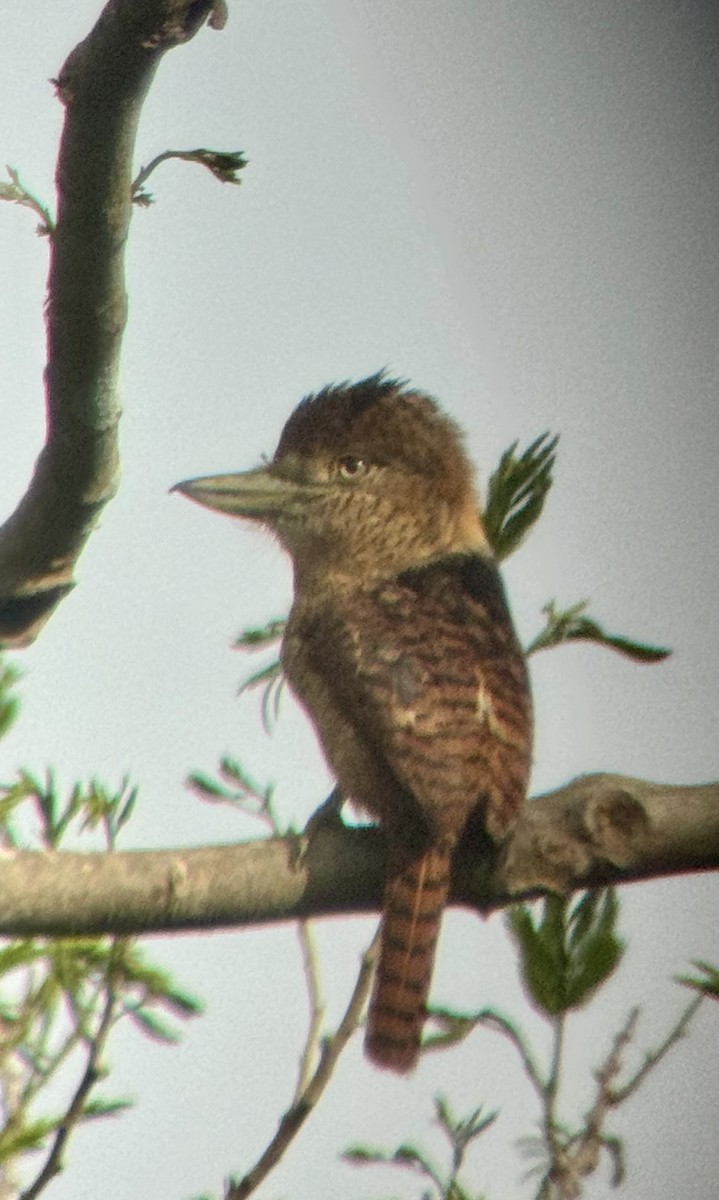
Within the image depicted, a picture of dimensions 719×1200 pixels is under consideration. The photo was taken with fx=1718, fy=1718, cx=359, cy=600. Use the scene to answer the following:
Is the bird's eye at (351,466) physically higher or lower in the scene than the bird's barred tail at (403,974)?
higher

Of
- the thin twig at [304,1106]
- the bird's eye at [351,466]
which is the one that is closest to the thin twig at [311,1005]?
the thin twig at [304,1106]

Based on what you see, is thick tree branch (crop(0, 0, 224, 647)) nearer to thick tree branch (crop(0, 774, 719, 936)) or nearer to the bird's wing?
the bird's wing

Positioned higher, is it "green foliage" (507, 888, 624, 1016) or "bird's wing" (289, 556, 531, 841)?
"bird's wing" (289, 556, 531, 841)

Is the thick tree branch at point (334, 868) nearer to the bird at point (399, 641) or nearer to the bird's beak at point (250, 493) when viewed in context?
the bird at point (399, 641)

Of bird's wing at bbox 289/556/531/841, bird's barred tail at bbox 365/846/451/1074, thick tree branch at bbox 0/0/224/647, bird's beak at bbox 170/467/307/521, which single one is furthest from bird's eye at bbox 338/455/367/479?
bird's barred tail at bbox 365/846/451/1074

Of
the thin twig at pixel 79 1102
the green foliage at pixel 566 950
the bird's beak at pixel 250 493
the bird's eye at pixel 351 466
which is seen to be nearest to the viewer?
the thin twig at pixel 79 1102
